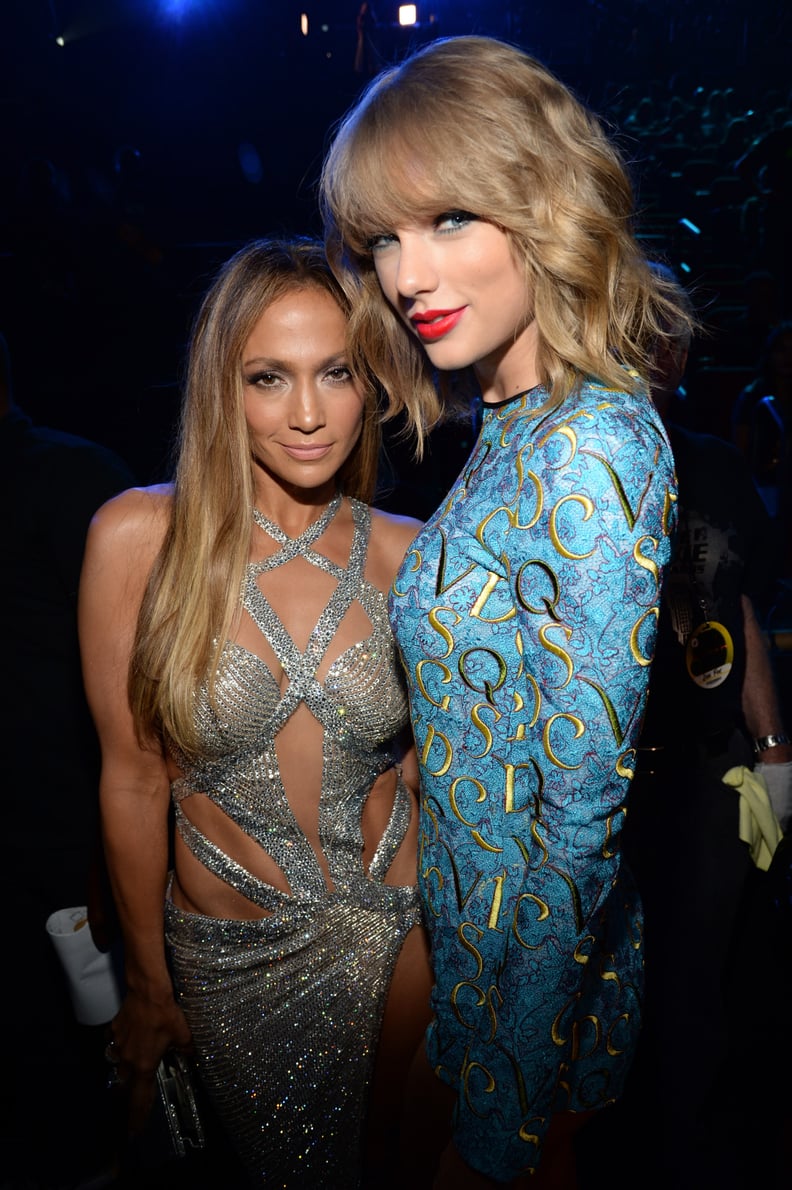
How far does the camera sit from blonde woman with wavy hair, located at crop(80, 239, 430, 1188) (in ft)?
5.18

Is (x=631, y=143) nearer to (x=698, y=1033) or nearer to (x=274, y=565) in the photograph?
(x=274, y=565)

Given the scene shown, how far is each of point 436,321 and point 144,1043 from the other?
1379 mm

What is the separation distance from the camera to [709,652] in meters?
2.31

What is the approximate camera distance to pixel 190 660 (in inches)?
62.1

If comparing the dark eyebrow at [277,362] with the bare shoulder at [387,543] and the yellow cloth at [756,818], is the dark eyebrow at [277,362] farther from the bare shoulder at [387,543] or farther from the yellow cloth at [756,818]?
the yellow cloth at [756,818]

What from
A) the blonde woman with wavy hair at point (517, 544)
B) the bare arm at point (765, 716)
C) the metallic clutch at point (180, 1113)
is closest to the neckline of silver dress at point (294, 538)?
the blonde woman with wavy hair at point (517, 544)

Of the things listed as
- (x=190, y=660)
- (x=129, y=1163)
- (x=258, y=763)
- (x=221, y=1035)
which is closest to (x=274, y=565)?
(x=190, y=660)

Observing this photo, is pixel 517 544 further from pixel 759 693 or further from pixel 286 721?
pixel 759 693

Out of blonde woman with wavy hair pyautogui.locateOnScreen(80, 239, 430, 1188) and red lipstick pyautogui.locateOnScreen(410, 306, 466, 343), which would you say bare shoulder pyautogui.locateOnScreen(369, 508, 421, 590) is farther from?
red lipstick pyautogui.locateOnScreen(410, 306, 466, 343)

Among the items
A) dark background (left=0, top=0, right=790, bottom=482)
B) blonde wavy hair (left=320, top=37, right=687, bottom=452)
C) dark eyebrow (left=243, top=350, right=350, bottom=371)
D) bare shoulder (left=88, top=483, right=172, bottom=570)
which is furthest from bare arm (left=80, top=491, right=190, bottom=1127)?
dark background (left=0, top=0, right=790, bottom=482)

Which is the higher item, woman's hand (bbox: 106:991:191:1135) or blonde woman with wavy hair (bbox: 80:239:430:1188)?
blonde woman with wavy hair (bbox: 80:239:430:1188)

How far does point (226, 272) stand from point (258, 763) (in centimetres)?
82

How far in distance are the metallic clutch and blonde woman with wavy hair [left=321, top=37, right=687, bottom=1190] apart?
0.59 meters

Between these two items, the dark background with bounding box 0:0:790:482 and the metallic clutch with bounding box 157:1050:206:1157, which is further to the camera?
the dark background with bounding box 0:0:790:482
